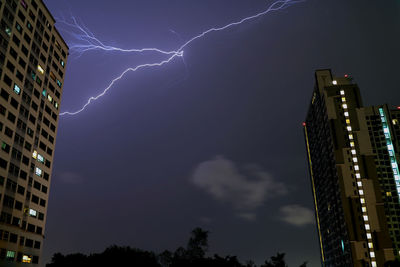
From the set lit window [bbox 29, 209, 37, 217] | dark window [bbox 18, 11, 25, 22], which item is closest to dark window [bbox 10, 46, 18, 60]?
dark window [bbox 18, 11, 25, 22]

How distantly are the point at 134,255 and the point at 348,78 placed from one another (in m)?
85.8

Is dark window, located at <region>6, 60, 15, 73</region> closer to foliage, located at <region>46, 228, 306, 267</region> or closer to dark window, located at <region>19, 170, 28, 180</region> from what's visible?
dark window, located at <region>19, 170, 28, 180</region>

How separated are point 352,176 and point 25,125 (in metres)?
81.0

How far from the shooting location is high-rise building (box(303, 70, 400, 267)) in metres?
89.6

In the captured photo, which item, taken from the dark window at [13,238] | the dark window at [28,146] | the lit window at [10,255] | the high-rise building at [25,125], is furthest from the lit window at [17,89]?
the lit window at [10,255]

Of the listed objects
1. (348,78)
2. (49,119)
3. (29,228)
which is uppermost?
(348,78)

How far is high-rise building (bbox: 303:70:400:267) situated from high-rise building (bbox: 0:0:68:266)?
7277 cm

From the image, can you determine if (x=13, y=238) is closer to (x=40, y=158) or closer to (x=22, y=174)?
(x=22, y=174)

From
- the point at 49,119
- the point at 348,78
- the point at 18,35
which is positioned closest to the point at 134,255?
the point at 49,119

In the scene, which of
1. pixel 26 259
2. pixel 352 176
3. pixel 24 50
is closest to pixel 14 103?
pixel 24 50

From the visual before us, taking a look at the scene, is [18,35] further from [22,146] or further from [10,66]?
[22,146]

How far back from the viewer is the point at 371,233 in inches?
3519

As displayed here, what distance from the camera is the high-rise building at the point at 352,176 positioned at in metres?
89.6

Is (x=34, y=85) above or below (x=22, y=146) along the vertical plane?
above
